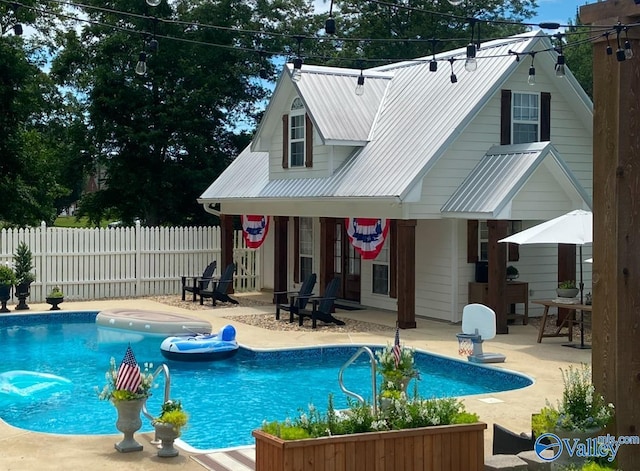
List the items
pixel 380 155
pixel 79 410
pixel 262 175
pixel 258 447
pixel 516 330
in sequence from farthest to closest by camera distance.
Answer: pixel 262 175 < pixel 380 155 < pixel 516 330 < pixel 79 410 < pixel 258 447

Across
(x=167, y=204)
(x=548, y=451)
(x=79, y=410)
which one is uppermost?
(x=167, y=204)

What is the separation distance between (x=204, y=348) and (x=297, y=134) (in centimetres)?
706

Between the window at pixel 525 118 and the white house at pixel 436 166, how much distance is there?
21 millimetres

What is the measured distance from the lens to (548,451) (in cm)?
679

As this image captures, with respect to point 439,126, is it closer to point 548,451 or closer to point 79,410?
point 79,410

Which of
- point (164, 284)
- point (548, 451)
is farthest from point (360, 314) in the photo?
point (548, 451)

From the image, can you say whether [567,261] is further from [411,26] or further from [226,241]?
[411,26]

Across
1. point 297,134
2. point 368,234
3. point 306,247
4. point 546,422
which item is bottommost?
point 546,422

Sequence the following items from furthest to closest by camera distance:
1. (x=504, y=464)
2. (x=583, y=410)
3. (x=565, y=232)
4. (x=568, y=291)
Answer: (x=568, y=291)
(x=565, y=232)
(x=504, y=464)
(x=583, y=410)

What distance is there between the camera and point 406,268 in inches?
668

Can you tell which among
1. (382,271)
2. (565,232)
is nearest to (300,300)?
(382,271)

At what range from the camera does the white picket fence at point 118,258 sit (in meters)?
22.4

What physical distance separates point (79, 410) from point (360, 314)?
29.4 feet

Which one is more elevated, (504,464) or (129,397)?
(129,397)
